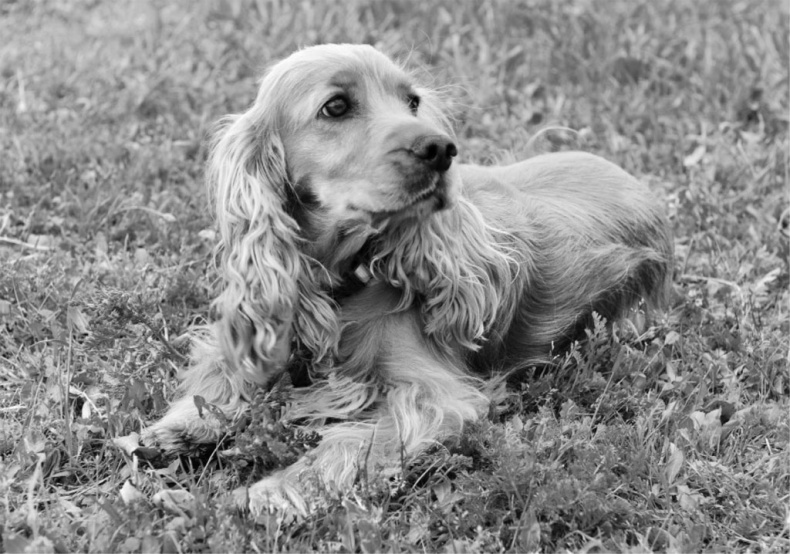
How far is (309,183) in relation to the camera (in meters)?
3.39

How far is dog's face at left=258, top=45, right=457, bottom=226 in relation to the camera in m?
3.16

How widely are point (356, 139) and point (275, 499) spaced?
1.14 meters

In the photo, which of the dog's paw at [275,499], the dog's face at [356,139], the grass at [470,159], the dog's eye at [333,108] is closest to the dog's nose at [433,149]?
the dog's face at [356,139]

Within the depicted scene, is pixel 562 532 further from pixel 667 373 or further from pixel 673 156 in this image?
pixel 673 156

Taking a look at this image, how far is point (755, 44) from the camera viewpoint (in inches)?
256

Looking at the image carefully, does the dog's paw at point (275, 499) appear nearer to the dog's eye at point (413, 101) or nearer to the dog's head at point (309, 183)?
the dog's head at point (309, 183)

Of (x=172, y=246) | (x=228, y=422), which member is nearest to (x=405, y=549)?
(x=228, y=422)

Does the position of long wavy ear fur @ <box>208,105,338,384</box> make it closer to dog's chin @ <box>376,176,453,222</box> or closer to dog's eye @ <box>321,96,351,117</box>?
dog's eye @ <box>321,96,351,117</box>

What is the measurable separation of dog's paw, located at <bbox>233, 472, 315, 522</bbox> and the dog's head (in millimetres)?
372

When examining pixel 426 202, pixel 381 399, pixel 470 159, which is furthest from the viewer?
pixel 470 159

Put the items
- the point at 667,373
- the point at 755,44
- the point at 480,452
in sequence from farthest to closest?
the point at 755,44
the point at 667,373
the point at 480,452

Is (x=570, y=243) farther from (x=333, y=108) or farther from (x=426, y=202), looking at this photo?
(x=333, y=108)

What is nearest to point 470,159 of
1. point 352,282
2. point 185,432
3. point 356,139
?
point 352,282

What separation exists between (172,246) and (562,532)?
238cm
